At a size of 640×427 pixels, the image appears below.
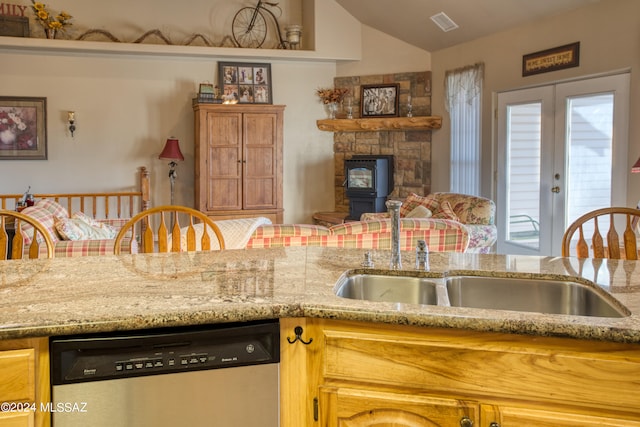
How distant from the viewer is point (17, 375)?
1363 millimetres

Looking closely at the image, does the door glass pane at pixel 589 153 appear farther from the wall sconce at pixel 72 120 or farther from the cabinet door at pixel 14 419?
the wall sconce at pixel 72 120

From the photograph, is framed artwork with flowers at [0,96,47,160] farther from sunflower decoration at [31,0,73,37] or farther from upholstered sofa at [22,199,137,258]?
upholstered sofa at [22,199,137,258]

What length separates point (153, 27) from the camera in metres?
7.40

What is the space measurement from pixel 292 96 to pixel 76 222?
4.20 metres

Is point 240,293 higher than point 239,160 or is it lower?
lower

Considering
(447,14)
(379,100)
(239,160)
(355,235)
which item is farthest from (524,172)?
(355,235)

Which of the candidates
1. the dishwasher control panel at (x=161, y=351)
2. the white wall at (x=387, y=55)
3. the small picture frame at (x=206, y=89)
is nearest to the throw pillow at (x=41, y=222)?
the dishwasher control panel at (x=161, y=351)

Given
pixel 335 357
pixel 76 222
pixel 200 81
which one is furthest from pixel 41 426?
pixel 200 81

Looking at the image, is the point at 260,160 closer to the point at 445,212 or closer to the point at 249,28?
the point at 249,28

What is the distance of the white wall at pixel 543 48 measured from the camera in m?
4.80

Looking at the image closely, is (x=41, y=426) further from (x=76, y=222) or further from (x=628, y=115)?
(x=628, y=115)

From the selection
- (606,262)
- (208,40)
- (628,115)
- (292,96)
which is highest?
(208,40)

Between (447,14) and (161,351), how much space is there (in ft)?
19.5

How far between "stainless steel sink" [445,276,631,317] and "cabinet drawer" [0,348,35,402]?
1.22 metres
